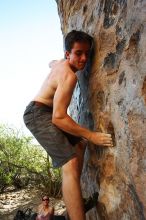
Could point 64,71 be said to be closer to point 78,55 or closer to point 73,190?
point 78,55

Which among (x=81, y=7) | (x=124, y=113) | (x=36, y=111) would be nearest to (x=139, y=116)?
(x=124, y=113)

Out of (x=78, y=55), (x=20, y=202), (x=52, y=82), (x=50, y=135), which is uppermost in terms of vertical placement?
(x=78, y=55)

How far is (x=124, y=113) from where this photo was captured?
11.1ft

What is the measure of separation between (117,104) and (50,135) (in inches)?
34.6

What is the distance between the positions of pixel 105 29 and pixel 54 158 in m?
1.55

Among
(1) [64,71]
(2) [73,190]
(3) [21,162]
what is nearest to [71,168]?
(2) [73,190]

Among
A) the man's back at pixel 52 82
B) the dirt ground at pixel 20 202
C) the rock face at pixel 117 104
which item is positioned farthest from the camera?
the dirt ground at pixel 20 202

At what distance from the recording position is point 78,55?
404cm

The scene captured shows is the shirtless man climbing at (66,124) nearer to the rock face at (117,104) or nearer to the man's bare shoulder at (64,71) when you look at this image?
the man's bare shoulder at (64,71)

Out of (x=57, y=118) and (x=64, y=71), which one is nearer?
(x=57, y=118)

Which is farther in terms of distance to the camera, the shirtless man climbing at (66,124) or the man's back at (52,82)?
the man's back at (52,82)

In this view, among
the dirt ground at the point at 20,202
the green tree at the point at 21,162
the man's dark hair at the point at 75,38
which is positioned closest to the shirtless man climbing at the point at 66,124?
the man's dark hair at the point at 75,38

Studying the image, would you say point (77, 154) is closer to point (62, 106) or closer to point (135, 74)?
point (62, 106)

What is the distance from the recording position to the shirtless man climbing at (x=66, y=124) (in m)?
3.73
